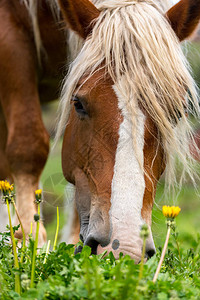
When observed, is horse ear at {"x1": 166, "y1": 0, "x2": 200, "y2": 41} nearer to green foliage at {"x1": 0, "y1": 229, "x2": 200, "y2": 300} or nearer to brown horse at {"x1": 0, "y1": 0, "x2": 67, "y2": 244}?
brown horse at {"x1": 0, "y1": 0, "x2": 67, "y2": 244}

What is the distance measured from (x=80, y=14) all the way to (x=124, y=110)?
0.70m

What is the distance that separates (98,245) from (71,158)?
0.76 metres

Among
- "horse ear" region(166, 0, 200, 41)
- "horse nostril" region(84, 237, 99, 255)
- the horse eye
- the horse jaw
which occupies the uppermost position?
"horse ear" region(166, 0, 200, 41)

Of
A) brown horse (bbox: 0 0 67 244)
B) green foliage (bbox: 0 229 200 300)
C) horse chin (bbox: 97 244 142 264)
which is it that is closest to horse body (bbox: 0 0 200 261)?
horse chin (bbox: 97 244 142 264)

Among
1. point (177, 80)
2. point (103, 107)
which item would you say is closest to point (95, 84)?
point (103, 107)

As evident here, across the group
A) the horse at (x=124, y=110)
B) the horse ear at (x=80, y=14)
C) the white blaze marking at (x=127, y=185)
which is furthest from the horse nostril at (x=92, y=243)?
the horse ear at (x=80, y=14)

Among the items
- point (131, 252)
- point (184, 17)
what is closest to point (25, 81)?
point (184, 17)

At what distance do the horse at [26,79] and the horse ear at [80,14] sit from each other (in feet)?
1.83

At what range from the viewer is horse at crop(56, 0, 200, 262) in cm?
182

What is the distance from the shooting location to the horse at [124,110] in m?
1.82

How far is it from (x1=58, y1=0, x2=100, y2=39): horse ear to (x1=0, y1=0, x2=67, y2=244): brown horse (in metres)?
0.60

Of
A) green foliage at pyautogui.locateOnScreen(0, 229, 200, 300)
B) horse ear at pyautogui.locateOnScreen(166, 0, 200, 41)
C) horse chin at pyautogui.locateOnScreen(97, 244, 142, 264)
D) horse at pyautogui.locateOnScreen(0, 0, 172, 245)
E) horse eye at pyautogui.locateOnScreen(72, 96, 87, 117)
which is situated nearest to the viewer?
green foliage at pyautogui.locateOnScreen(0, 229, 200, 300)

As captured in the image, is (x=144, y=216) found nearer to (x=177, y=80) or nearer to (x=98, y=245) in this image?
(x=98, y=245)

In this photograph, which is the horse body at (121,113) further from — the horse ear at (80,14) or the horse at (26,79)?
the horse at (26,79)
